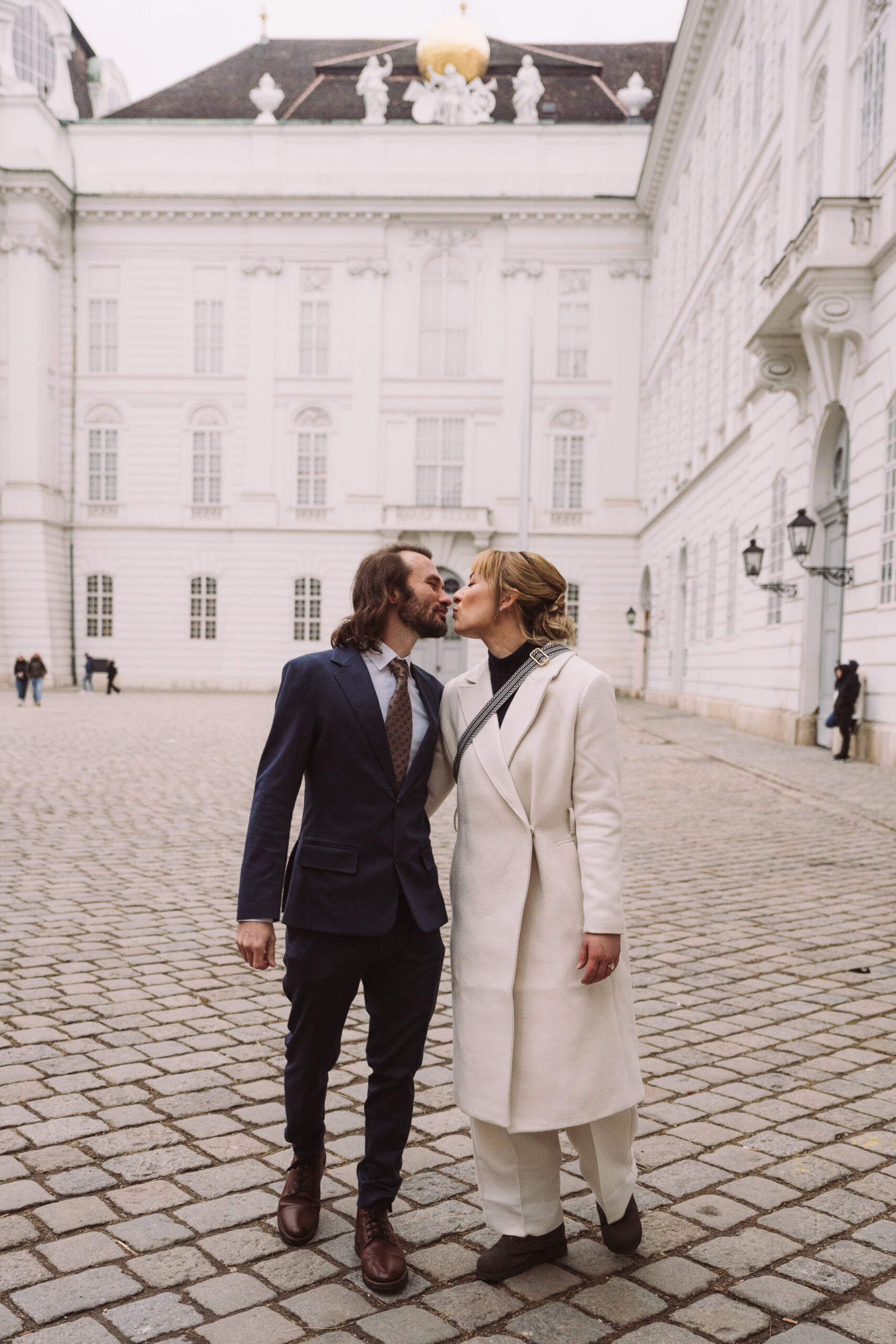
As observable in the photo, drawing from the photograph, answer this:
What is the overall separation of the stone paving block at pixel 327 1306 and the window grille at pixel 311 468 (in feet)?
134

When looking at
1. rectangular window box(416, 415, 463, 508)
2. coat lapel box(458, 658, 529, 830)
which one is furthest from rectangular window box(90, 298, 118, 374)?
coat lapel box(458, 658, 529, 830)

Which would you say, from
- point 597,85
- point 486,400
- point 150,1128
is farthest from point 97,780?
point 597,85

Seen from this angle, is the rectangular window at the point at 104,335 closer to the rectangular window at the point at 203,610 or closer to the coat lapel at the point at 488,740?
the rectangular window at the point at 203,610

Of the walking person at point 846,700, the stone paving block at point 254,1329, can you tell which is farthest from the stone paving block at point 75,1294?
the walking person at point 846,700

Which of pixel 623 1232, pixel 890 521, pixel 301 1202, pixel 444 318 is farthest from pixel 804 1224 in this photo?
pixel 444 318

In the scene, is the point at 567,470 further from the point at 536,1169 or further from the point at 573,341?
the point at 536,1169

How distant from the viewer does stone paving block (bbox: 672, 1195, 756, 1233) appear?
3447mm

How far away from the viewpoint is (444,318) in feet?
141

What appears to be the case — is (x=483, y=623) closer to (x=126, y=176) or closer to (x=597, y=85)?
(x=126, y=176)

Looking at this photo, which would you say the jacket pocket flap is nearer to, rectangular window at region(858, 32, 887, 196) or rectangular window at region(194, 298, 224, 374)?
rectangular window at region(858, 32, 887, 196)

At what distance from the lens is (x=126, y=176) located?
140 feet

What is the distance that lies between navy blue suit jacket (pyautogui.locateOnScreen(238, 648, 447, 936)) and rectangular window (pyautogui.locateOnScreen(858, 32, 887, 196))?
1617cm

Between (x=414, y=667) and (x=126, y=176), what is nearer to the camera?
(x=414, y=667)

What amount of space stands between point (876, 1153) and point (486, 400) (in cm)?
4037
